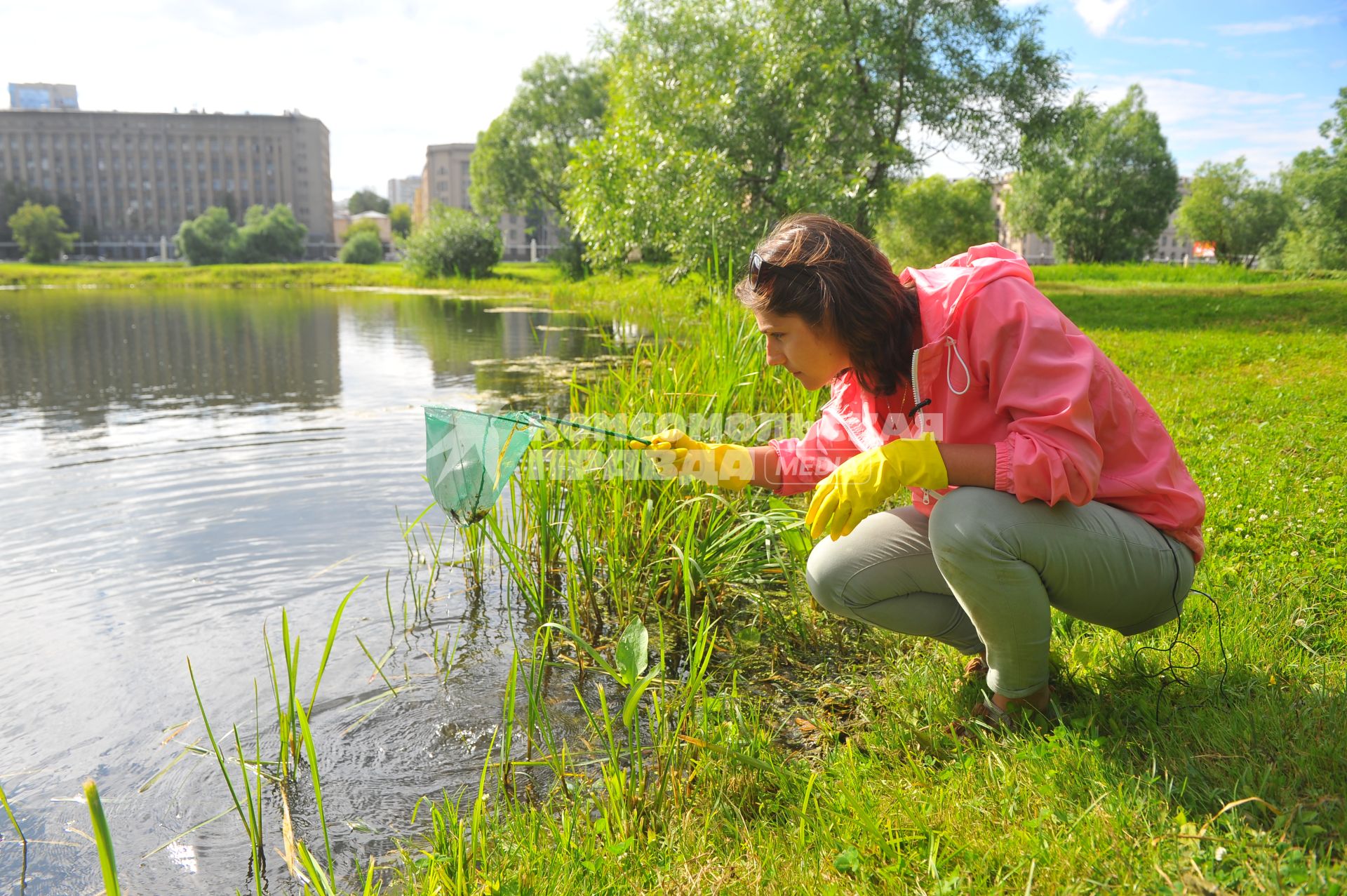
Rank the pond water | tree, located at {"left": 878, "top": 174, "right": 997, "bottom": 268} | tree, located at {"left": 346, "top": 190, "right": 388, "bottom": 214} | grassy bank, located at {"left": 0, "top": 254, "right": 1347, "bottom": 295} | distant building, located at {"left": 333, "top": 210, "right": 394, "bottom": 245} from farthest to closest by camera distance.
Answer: tree, located at {"left": 346, "top": 190, "right": 388, "bottom": 214}, distant building, located at {"left": 333, "top": 210, "right": 394, "bottom": 245}, tree, located at {"left": 878, "top": 174, "right": 997, "bottom": 268}, grassy bank, located at {"left": 0, "top": 254, "right": 1347, "bottom": 295}, the pond water

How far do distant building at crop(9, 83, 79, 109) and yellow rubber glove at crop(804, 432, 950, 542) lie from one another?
513ft

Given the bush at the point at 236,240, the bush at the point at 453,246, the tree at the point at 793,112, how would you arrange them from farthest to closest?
1. the bush at the point at 236,240
2. the bush at the point at 453,246
3. the tree at the point at 793,112

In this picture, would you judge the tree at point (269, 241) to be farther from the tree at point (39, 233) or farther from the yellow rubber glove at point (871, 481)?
the yellow rubber glove at point (871, 481)

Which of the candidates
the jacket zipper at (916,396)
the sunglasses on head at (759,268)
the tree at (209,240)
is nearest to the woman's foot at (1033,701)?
the jacket zipper at (916,396)

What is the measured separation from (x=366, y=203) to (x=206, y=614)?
132 meters

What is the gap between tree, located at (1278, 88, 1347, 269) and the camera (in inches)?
802

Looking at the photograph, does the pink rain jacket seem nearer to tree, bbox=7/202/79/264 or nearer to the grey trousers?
the grey trousers

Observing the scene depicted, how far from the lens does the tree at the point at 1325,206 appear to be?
20359mm

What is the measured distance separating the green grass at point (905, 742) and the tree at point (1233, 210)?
45.0 m

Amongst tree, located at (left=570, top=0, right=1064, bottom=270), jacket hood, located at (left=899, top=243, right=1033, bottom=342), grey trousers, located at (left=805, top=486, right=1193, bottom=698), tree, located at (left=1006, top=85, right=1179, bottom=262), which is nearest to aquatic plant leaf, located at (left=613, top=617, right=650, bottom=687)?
grey trousers, located at (left=805, top=486, right=1193, bottom=698)

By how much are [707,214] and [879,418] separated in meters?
10.1

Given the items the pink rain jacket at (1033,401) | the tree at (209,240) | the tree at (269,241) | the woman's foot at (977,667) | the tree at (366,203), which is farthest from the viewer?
the tree at (366,203)

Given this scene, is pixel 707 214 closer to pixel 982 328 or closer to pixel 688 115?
pixel 688 115

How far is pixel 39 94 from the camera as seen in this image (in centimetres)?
12606
